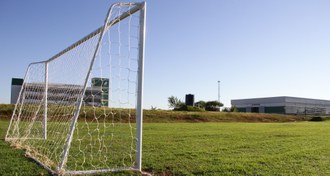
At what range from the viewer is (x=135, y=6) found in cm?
587

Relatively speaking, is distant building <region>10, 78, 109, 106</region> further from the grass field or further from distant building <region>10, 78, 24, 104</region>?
distant building <region>10, 78, 24, 104</region>

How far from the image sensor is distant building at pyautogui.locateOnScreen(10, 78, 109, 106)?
6051mm

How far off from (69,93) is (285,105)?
236ft

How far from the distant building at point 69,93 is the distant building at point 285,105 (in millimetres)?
67679

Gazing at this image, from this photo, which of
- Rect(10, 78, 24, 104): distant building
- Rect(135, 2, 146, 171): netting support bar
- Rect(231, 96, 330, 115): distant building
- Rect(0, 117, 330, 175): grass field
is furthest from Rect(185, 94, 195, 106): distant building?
Rect(135, 2, 146, 171): netting support bar

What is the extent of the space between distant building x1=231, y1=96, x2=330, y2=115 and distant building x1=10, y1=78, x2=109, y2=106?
6768cm

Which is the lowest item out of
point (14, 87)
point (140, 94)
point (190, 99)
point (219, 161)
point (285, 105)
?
point (219, 161)

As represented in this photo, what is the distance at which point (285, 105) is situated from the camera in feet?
246

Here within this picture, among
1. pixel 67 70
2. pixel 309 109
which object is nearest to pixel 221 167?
pixel 67 70

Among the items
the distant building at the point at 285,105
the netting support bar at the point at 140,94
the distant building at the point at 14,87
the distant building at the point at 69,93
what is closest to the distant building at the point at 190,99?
the distant building at the point at 14,87

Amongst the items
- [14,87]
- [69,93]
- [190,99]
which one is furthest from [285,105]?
[69,93]

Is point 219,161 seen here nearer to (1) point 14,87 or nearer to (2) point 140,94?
(2) point 140,94

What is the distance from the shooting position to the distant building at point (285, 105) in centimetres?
7500

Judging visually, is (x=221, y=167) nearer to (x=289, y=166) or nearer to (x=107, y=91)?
(x=289, y=166)
